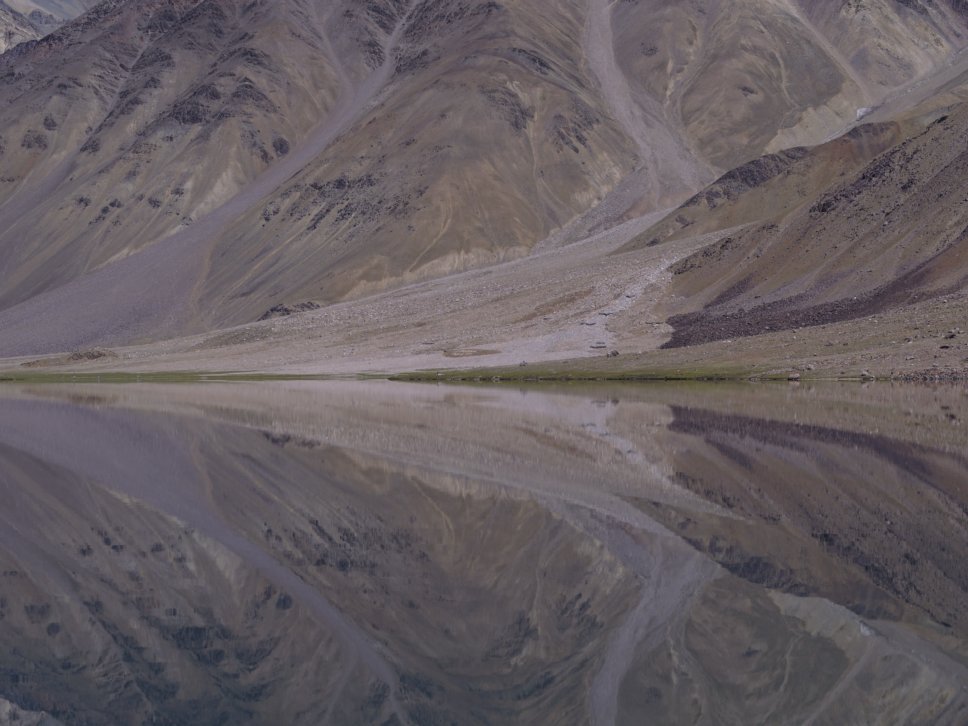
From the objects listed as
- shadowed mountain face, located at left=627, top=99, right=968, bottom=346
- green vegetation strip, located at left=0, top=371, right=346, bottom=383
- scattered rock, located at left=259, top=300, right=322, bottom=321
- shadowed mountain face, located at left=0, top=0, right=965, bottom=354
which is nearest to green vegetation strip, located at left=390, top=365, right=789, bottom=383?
shadowed mountain face, located at left=627, top=99, right=968, bottom=346

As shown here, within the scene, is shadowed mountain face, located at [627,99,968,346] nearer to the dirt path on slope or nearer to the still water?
the still water

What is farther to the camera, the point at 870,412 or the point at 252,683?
the point at 870,412

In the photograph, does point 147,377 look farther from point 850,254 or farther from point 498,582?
point 498,582

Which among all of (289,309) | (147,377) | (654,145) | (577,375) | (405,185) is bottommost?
(577,375)

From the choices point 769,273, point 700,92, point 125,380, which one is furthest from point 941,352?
point 700,92

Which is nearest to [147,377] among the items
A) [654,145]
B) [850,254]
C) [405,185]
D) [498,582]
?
[405,185]

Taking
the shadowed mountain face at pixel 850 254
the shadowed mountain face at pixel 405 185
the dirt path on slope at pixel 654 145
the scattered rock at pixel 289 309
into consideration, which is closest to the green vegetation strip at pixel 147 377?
the scattered rock at pixel 289 309

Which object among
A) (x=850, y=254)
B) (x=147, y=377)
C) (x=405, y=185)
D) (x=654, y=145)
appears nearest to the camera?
(x=850, y=254)

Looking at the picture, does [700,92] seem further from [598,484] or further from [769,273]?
[598,484]
